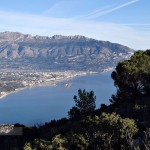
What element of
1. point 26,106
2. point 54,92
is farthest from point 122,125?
point 54,92

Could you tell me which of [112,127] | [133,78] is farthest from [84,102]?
[112,127]

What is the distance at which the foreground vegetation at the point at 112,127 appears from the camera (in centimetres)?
1462

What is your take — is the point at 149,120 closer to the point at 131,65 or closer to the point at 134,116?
the point at 134,116

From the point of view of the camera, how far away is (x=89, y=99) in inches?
1104

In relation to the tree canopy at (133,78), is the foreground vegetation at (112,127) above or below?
below

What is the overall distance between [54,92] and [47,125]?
8540cm

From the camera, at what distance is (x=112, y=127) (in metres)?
15.3

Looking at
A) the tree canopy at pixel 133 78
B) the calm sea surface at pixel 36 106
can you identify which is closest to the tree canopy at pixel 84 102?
the tree canopy at pixel 133 78

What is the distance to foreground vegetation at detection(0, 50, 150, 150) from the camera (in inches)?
575

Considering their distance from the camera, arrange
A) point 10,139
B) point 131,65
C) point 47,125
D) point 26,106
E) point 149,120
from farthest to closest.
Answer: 1. point 26,106
2. point 131,65
3. point 47,125
4. point 10,139
5. point 149,120

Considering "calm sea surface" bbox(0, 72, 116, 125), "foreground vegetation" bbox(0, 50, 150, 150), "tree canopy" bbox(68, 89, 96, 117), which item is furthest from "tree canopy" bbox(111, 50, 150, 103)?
"calm sea surface" bbox(0, 72, 116, 125)

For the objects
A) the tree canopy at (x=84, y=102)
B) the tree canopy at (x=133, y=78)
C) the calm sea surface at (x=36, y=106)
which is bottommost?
the calm sea surface at (x=36, y=106)

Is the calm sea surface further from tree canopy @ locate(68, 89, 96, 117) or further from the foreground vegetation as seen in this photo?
the foreground vegetation

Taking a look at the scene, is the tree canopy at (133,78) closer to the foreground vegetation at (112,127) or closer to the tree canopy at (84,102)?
the foreground vegetation at (112,127)
